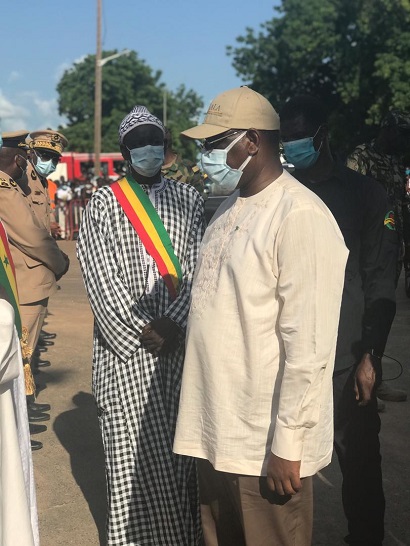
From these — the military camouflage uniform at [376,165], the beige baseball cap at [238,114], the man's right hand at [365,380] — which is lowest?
the man's right hand at [365,380]

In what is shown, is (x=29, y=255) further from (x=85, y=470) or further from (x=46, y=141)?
(x=46, y=141)

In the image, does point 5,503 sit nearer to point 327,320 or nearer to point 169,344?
point 327,320

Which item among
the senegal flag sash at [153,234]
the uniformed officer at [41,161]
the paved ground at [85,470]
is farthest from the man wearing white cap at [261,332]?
the uniformed officer at [41,161]

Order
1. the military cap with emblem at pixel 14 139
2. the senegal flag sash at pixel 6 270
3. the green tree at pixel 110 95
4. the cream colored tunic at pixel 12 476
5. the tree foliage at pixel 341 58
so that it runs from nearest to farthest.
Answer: the cream colored tunic at pixel 12 476 < the senegal flag sash at pixel 6 270 < the military cap with emblem at pixel 14 139 < the tree foliage at pixel 341 58 < the green tree at pixel 110 95

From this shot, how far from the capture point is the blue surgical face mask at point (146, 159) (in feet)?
13.9

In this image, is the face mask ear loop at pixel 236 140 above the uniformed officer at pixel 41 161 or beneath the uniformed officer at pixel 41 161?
above

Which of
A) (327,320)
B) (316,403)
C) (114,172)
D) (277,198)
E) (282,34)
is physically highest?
(282,34)

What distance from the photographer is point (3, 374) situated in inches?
106

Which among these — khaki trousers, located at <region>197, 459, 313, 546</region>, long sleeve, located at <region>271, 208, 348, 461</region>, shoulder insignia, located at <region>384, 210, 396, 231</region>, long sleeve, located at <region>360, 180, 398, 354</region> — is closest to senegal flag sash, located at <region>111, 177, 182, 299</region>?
long sleeve, located at <region>360, 180, 398, 354</region>

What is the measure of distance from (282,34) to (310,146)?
47.7 metres

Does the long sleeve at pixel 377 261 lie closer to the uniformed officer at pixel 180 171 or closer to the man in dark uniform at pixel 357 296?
the man in dark uniform at pixel 357 296

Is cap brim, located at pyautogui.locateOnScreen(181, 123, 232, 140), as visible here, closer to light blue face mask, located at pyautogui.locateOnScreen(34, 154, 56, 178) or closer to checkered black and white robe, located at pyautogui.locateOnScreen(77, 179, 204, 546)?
checkered black and white robe, located at pyautogui.locateOnScreen(77, 179, 204, 546)

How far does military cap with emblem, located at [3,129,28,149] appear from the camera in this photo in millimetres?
6505

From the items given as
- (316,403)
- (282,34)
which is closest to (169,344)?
(316,403)
